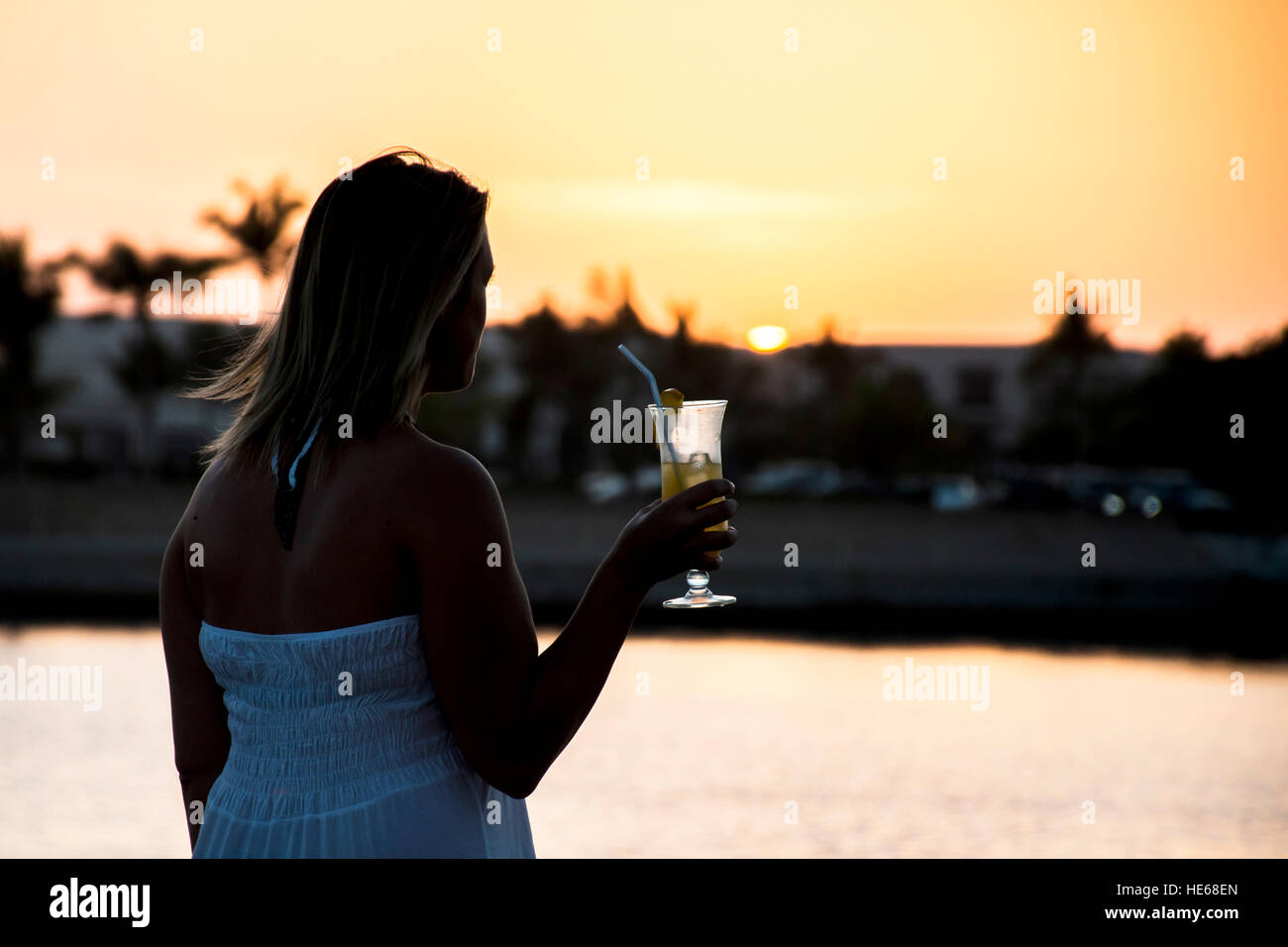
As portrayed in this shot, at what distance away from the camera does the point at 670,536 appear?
1536 millimetres

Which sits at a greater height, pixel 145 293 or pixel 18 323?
pixel 145 293

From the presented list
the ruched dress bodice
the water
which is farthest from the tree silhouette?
the ruched dress bodice

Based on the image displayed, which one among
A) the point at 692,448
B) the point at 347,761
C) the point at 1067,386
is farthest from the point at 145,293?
the point at 347,761

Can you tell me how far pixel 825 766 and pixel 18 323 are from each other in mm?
37472

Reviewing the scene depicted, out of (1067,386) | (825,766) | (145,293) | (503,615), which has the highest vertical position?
(145,293)

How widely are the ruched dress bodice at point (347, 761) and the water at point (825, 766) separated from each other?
6.10 metres

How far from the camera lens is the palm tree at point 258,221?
141 ft

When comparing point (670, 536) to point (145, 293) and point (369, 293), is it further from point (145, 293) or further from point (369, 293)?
point (145, 293)

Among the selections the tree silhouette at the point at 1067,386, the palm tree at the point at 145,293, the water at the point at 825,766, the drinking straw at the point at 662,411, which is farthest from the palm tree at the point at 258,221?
the drinking straw at the point at 662,411

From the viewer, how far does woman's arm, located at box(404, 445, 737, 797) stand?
4.61 feet

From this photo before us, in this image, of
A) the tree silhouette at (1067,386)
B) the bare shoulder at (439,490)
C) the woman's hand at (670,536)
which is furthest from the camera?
the tree silhouette at (1067,386)

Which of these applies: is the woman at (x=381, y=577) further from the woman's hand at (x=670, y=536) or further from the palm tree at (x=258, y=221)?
the palm tree at (x=258, y=221)
